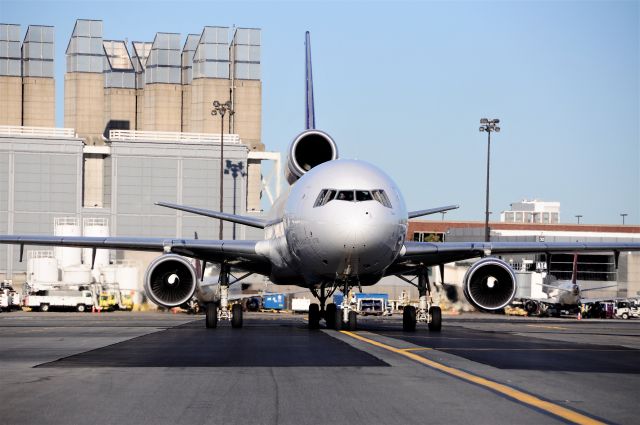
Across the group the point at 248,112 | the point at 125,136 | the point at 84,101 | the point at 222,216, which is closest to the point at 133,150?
the point at 125,136

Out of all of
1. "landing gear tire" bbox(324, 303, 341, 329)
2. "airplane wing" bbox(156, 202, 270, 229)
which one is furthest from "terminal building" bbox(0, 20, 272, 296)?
"landing gear tire" bbox(324, 303, 341, 329)

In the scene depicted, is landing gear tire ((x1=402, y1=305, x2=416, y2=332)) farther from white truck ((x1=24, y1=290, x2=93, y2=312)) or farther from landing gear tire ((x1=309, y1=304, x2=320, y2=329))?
white truck ((x1=24, y1=290, x2=93, y2=312))

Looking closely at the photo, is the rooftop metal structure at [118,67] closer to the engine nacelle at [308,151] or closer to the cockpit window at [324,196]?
the engine nacelle at [308,151]

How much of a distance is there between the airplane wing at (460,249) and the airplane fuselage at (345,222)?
1.34 metres

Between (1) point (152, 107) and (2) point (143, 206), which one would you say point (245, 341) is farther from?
(1) point (152, 107)

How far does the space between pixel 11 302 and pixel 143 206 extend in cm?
2715

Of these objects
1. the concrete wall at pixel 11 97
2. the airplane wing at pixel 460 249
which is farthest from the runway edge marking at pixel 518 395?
the concrete wall at pixel 11 97

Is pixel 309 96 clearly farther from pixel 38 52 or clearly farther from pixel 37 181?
pixel 38 52

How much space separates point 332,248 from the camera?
25578 millimetres

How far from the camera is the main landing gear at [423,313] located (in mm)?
29766

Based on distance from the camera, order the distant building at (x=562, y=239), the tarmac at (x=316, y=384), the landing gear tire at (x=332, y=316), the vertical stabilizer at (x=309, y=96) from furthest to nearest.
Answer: the distant building at (x=562, y=239) < the vertical stabilizer at (x=309, y=96) < the landing gear tire at (x=332, y=316) < the tarmac at (x=316, y=384)

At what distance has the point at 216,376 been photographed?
43.5 ft

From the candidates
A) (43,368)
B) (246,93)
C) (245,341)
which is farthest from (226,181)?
(43,368)

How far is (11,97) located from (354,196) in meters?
98.9
